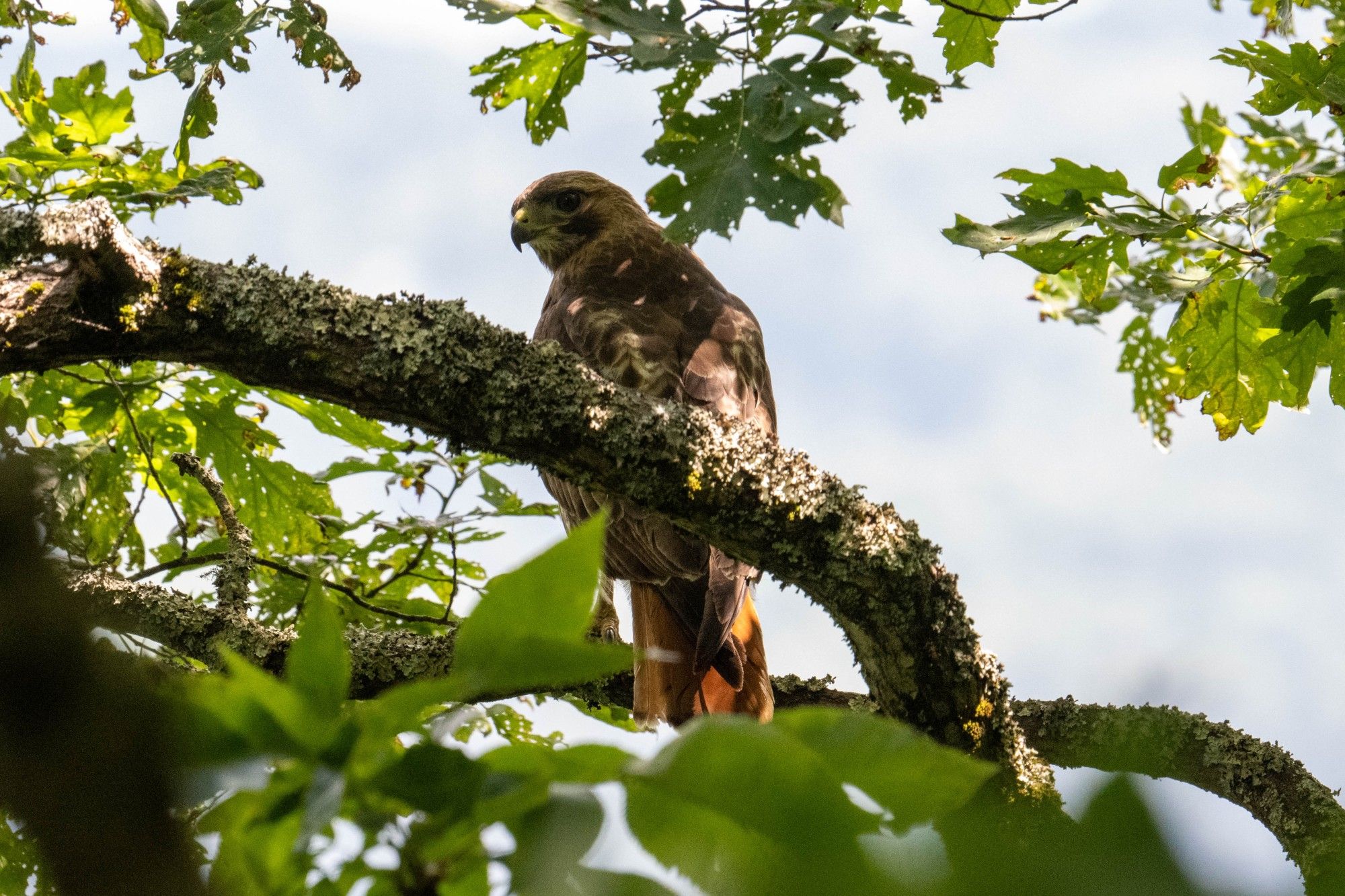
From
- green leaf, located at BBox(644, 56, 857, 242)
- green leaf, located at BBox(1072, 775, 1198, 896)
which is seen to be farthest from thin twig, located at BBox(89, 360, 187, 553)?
green leaf, located at BBox(1072, 775, 1198, 896)

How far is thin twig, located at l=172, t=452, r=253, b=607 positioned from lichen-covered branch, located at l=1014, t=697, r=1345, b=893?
6.99 ft

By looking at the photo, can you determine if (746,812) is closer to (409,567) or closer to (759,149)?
(759,149)

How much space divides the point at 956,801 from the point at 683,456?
6.45ft

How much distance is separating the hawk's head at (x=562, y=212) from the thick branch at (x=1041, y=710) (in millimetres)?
2674

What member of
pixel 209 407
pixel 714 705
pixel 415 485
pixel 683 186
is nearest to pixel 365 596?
pixel 415 485

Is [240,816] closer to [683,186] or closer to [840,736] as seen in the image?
→ [840,736]

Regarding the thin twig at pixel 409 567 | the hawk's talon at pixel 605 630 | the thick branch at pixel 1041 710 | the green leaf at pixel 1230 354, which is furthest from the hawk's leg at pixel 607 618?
the green leaf at pixel 1230 354

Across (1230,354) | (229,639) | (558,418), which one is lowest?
(229,639)

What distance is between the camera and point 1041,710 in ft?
10.0

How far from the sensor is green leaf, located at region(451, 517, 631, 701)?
67 cm

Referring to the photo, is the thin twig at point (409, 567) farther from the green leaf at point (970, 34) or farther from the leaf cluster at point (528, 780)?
the leaf cluster at point (528, 780)

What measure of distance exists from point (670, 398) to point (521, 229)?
221 centimetres

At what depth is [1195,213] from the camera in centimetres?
265

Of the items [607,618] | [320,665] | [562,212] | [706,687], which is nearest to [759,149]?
[706,687]
